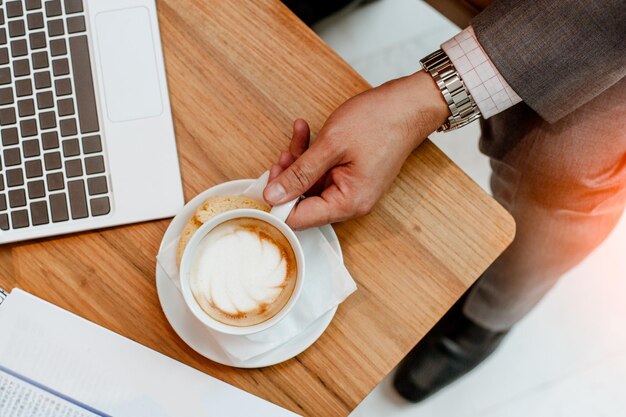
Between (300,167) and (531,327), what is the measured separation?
889 millimetres

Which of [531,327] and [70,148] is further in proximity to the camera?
[531,327]

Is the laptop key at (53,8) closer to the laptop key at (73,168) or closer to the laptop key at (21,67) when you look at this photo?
the laptop key at (21,67)

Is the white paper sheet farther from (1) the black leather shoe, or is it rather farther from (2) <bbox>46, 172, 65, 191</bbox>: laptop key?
(1) the black leather shoe

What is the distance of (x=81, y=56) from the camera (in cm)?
68

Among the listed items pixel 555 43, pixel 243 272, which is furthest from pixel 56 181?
pixel 555 43

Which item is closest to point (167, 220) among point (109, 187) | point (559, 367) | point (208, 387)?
point (109, 187)

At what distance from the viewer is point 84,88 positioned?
67 cm

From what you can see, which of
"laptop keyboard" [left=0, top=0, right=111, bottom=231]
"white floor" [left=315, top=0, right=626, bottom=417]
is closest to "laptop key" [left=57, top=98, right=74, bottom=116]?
"laptop keyboard" [left=0, top=0, right=111, bottom=231]

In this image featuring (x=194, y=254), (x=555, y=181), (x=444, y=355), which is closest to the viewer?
(x=194, y=254)

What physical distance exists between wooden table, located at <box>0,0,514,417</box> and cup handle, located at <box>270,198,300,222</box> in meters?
0.07

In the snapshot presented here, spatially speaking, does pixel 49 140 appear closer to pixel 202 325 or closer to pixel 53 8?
pixel 53 8

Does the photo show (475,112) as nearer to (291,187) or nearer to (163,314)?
(291,187)

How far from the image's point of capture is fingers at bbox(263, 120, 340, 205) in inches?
24.8

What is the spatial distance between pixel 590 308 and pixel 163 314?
102cm
